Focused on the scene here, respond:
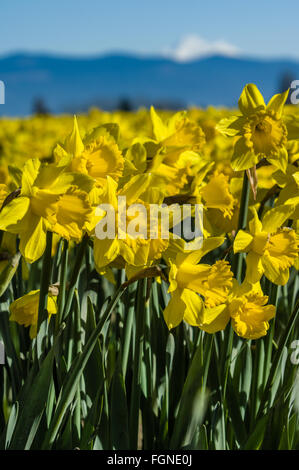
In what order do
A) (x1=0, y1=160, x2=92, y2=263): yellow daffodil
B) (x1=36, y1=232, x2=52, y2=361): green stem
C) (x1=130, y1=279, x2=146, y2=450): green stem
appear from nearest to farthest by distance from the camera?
1. (x1=0, y1=160, x2=92, y2=263): yellow daffodil
2. (x1=36, y1=232, x2=52, y2=361): green stem
3. (x1=130, y1=279, x2=146, y2=450): green stem

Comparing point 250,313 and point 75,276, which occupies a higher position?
point 75,276

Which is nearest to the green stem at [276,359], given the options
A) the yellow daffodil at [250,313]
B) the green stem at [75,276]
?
the yellow daffodil at [250,313]

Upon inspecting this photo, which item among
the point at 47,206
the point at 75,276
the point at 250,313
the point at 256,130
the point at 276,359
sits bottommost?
the point at 276,359

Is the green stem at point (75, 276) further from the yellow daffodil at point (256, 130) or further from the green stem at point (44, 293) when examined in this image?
the yellow daffodil at point (256, 130)

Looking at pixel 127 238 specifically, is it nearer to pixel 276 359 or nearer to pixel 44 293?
pixel 44 293

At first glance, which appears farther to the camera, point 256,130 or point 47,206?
point 256,130

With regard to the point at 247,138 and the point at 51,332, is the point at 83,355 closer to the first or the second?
the point at 51,332

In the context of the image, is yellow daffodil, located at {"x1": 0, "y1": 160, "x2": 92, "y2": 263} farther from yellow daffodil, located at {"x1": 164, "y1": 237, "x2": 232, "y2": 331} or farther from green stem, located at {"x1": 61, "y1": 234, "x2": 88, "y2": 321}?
yellow daffodil, located at {"x1": 164, "y1": 237, "x2": 232, "y2": 331}

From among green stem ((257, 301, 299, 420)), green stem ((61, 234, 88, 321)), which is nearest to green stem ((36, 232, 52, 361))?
green stem ((61, 234, 88, 321))

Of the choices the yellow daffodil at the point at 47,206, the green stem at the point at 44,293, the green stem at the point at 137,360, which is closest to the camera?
the yellow daffodil at the point at 47,206

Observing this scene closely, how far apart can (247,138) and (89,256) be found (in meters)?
0.63

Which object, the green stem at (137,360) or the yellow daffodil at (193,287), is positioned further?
the green stem at (137,360)

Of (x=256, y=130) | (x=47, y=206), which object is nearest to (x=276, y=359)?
(x=256, y=130)

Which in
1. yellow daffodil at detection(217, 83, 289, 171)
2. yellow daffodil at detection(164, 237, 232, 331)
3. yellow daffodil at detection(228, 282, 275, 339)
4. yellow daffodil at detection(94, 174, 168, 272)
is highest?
yellow daffodil at detection(217, 83, 289, 171)
